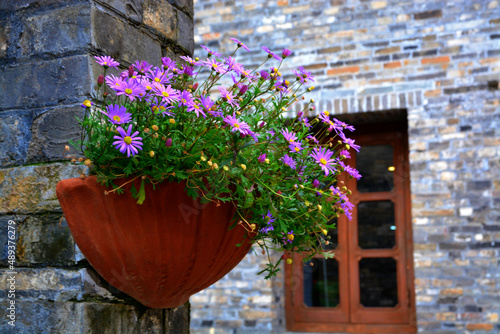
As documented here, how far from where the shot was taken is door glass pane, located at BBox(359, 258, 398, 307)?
4848mm

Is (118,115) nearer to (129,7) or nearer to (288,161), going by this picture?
(288,161)

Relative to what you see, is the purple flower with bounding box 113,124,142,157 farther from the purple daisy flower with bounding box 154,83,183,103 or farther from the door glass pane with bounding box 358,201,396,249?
the door glass pane with bounding box 358,201,396,249

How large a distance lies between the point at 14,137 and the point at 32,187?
0.15m

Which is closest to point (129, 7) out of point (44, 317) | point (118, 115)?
point (118, 115)

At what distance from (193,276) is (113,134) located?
371mm

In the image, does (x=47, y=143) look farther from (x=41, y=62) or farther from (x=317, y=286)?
(x=317, y=286)

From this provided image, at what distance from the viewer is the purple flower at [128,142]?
1.12 m

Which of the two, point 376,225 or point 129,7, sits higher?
point 129,7

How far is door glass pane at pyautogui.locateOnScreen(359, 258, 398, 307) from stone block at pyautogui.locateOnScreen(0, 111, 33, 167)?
3874mm

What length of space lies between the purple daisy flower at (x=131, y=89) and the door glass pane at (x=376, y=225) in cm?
399

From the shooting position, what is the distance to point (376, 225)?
4.93 meters

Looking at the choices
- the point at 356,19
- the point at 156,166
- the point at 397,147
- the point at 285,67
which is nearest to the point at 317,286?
the point at 397,147

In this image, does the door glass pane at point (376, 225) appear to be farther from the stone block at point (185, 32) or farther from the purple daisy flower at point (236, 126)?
the purple daisy flower at point (236, 126)

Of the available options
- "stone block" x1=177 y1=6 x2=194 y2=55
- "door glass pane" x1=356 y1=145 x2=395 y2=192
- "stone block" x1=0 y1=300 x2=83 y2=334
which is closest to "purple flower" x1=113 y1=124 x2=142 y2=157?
"stone block" x1=0 y1=300 x2=83 y2=334
